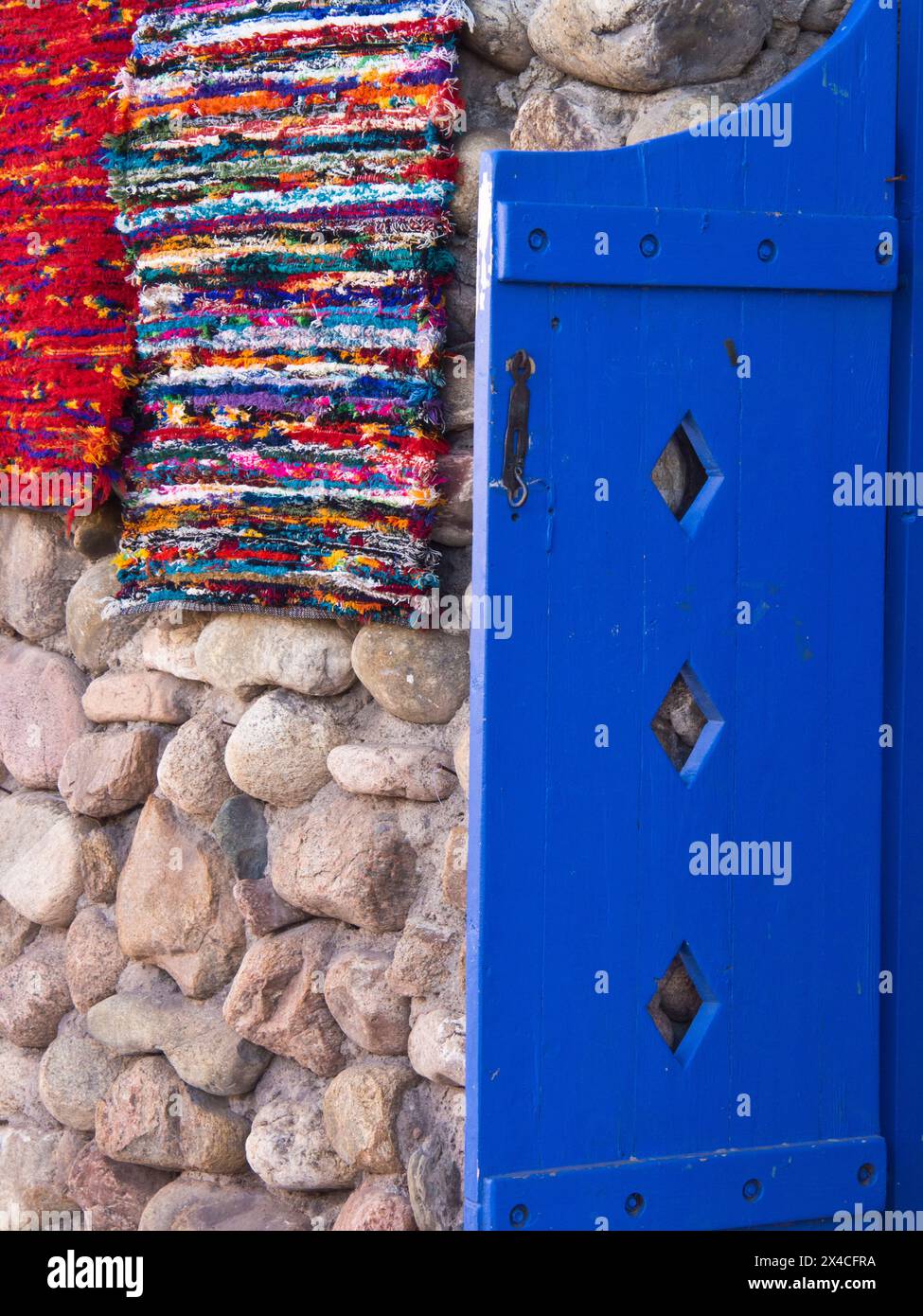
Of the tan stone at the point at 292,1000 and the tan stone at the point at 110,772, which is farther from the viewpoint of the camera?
the tan stone at the point at 110,772

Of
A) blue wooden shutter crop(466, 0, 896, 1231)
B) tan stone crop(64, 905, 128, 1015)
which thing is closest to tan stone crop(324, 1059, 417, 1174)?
blue wooden shutter crop(466, 0, 896, 1231)

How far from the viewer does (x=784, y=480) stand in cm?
191

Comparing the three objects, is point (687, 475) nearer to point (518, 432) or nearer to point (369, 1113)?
point (518, 432)

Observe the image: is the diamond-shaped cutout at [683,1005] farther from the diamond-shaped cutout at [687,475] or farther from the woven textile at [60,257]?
the woven textile at [60,257]

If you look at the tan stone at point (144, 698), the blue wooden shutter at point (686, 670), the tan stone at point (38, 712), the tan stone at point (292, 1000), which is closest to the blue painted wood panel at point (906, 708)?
the blue wooden shutter at point (686, 670)

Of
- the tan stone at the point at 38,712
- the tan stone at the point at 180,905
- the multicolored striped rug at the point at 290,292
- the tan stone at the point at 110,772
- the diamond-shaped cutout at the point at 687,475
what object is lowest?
the tan stone at the point at 180,905

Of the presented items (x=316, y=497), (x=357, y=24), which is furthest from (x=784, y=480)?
(x=357, y=24)

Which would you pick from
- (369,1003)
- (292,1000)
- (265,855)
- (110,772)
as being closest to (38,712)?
(110,772)

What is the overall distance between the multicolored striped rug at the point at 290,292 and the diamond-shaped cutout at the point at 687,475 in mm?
354

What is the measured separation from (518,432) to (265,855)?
3.03 feet

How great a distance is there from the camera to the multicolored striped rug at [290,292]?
212cm

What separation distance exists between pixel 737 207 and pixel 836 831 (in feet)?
2.52

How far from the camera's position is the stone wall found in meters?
2.11
